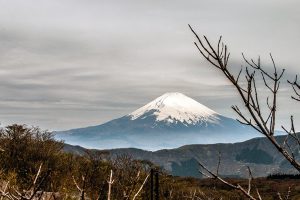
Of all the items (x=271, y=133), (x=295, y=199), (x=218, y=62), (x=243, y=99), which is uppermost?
(x=218, y=62)

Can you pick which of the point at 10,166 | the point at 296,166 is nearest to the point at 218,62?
the point at 296,166

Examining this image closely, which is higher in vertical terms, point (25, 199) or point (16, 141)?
point (16, 141)

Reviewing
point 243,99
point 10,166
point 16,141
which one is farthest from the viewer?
point 16,141

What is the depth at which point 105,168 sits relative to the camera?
68.9 meters

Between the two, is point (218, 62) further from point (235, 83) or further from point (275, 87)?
point (275, 87)

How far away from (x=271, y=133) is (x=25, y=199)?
5.54ft

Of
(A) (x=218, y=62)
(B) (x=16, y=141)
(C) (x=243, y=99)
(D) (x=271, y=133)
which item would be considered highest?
(B) (x=16, y=141)

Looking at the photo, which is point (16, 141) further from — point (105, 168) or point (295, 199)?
point (295, 199)

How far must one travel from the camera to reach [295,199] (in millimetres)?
101188

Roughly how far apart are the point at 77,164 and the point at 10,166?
11.0m

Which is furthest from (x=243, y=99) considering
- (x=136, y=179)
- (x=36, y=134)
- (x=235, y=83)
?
(x=36, y=134)

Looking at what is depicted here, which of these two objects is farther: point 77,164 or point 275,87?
point 77,164

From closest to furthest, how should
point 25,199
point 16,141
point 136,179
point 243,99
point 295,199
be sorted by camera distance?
point 25,199
point 136,179
point 243,99
point 16,141
point 295,199

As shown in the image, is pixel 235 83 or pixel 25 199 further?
pixel 235 83
